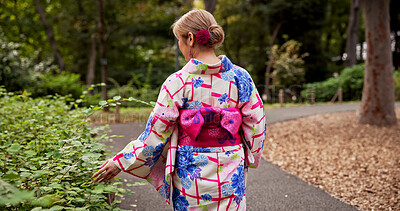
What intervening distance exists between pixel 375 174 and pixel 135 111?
671 cm

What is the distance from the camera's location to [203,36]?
6.07ft

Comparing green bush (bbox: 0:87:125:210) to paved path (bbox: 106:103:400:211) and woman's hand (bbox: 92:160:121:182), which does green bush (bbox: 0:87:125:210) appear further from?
paved path (bbox: 106:103:400:211)

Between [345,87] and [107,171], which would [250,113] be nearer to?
[107,171]

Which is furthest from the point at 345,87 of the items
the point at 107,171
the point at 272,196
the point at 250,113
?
the point at 107,171

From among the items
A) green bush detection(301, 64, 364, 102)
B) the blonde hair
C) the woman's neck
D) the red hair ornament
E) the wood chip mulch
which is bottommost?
the wood chip mulch

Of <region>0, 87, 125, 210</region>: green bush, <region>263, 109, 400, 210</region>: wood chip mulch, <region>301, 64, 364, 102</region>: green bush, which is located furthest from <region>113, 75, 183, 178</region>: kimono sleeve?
<region>301, 64, 364, 102</region>: green bush

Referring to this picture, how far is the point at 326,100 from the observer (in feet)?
60.2

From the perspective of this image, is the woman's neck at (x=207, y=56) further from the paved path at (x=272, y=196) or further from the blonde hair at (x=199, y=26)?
the paved path at (x=272, y=196)

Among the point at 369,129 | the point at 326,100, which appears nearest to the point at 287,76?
the point at 326,100

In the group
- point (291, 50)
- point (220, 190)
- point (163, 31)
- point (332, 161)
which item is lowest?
point (332, 161)

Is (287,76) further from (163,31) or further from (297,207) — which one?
(297,207)

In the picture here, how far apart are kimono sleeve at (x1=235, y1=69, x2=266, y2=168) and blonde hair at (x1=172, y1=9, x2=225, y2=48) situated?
0.83 feet

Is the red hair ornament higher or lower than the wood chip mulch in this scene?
higher

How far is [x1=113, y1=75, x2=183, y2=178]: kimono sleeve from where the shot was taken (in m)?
1.87
